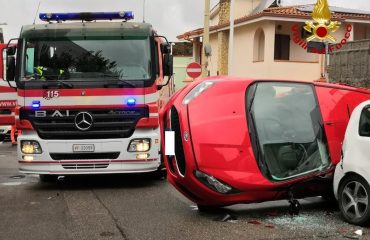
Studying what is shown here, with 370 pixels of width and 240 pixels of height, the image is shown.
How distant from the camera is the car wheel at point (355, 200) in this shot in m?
6.37

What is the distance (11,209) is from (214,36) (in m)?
27.5

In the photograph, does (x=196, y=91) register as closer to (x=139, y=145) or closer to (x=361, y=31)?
(x=139, y=145)

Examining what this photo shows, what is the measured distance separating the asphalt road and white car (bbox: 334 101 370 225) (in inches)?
7.8

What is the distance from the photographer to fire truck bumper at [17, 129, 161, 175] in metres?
9.16

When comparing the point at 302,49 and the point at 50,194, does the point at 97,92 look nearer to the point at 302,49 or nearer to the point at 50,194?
the point at 50,194

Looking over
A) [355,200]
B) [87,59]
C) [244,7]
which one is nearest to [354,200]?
[355,200]

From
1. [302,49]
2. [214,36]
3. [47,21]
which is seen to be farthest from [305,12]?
[47,21]

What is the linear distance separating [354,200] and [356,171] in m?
0.38

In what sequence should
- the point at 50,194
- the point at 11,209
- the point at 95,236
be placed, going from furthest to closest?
the point at 50,194
the point at 11,209
the point at 95,236

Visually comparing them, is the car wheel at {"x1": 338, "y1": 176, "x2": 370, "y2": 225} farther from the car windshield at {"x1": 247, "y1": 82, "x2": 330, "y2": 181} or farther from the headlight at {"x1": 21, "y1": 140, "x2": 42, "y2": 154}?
the headlight at {"x1": 21, "y1": 140, "x2": 42, "y2": 154}

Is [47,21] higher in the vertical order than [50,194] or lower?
higher

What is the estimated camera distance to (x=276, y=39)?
92.3ft

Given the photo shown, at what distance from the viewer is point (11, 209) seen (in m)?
7.84

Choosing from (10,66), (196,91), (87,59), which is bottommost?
(196,91)
